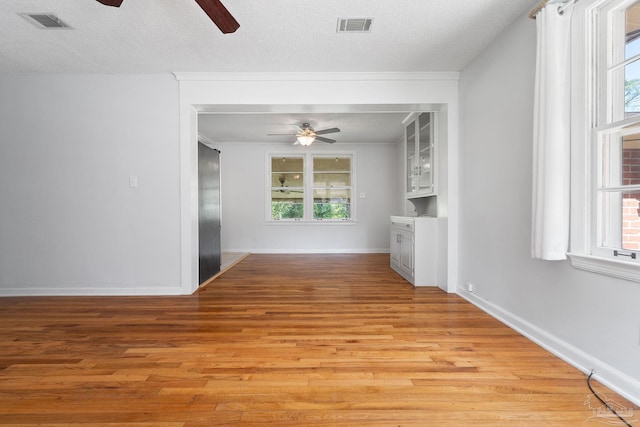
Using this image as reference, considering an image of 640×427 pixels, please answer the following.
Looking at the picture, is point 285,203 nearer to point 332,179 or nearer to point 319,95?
point 332,179

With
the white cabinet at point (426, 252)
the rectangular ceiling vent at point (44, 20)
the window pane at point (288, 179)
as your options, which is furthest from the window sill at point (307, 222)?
the rectangular ceiling vent at point (44, 20)

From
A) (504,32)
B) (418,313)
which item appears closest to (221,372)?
(418,313)

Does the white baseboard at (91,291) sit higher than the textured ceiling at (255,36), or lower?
lower

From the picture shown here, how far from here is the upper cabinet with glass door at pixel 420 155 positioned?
407cm

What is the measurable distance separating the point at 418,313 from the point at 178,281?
2.73m

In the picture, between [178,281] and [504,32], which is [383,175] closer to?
[504,32]

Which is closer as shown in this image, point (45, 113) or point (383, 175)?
point (45, 113)

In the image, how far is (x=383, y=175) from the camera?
7266 millimetres

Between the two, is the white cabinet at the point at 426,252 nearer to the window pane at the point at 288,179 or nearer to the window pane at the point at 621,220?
the window pane at the point at 621,220

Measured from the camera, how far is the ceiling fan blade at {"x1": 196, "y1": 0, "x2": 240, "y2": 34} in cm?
190

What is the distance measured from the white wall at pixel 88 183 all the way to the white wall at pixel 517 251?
332 centimetres

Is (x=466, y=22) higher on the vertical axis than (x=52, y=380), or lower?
higher

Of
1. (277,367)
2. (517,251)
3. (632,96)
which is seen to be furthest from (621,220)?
(277,367)

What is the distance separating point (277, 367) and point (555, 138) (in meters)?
2.24
